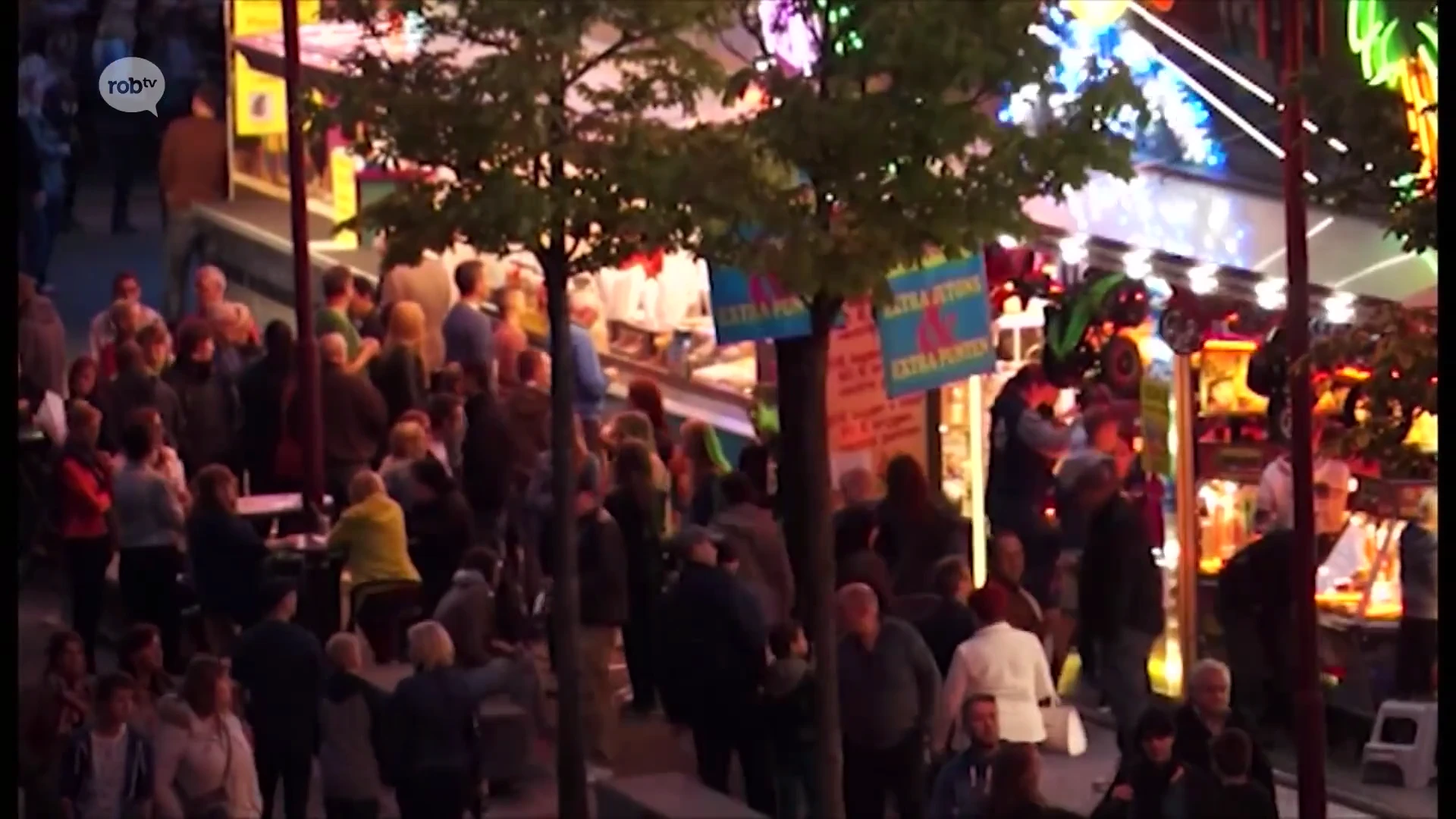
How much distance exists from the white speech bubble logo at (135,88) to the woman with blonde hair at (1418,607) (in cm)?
696

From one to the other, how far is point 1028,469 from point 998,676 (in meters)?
3.35

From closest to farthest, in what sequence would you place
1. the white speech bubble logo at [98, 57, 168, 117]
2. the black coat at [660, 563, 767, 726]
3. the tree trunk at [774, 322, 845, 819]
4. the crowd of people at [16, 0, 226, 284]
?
the white speech bubble logo at [98, 57, 168, 117] → the tree trunk at [774, 322, 845, 819] → the black coat at [660, 563, 767, 726] → the crowd of people at [16, 0, 226, 284]

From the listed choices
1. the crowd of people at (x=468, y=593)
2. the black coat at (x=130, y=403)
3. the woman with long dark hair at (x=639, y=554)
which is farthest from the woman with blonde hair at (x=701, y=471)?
the black coat at (x=130, y=403)

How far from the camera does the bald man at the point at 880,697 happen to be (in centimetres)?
1223

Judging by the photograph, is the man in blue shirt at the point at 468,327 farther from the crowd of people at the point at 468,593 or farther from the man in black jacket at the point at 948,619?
the man in black jacket at the point at 948,619

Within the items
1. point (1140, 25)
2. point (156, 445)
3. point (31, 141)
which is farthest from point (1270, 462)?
point (31, 141)

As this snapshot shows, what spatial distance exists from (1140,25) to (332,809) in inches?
294

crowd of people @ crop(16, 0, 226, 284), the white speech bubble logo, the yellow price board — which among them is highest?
the yellow price board

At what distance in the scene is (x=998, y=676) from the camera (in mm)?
12578

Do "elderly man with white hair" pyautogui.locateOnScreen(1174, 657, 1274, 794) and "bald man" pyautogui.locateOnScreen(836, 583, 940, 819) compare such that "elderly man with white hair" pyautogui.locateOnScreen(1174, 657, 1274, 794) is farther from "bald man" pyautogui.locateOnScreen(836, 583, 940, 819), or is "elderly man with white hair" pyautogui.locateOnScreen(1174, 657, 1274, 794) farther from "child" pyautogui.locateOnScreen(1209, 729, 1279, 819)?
"bald man" pyautogui.locateOnScreen(836, 583, 940, 819)

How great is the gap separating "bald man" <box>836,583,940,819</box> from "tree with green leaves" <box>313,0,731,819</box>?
1.29m

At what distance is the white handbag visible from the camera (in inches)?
567

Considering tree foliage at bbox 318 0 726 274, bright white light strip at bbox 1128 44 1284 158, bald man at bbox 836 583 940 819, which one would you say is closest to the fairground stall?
bright white light strip at bbox 1128 44 1284 158

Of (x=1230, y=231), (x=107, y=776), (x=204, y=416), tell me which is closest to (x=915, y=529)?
(x=1230, y=231)
